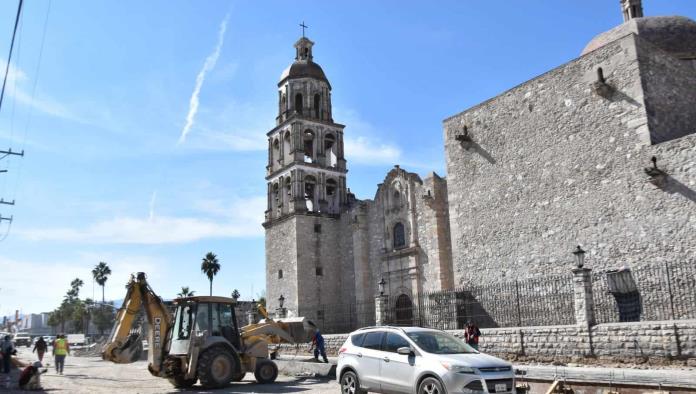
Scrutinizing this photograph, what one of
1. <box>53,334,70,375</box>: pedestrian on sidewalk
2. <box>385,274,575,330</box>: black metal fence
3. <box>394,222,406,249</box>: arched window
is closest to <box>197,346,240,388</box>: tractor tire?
<box>53,334,70,375</box>: pedestrian on sidewalk

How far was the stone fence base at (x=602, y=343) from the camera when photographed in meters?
13.2

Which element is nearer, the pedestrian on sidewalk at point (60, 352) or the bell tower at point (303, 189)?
the pedestrian on sidewalk at point (60, 352)

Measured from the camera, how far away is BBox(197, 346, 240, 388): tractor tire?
13266 millimetres

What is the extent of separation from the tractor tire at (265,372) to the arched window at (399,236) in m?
15.9

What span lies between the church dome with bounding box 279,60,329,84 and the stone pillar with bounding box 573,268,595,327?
2381 centimetres

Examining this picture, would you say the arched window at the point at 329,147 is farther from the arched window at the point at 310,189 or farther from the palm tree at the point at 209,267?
the palm tree at the point at 209,267

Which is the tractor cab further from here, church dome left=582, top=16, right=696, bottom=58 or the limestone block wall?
church dome left=582, top=16, right=696, bottom=58

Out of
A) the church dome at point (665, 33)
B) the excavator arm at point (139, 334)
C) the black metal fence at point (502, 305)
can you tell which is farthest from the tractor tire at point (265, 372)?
the church dome at point (665, 33)

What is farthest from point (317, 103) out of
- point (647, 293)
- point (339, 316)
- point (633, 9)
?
point (647, 293)

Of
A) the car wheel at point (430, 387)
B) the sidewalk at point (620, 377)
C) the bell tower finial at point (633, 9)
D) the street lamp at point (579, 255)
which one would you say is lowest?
the sidewalk at point (620, 377)

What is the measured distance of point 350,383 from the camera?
10711 millimetres

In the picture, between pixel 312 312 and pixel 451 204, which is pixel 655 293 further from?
pixel 312 312

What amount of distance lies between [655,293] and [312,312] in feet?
65.4

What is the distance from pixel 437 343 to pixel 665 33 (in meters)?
21.6
